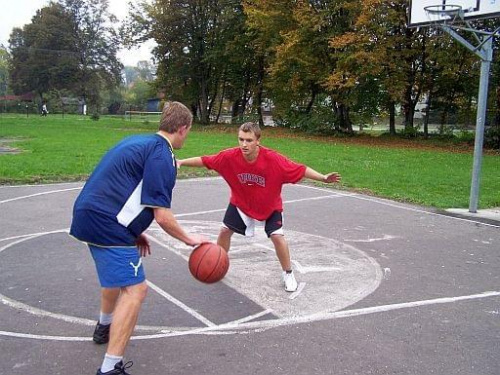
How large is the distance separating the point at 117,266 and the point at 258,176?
2323 mm

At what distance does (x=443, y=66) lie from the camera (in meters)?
28.7

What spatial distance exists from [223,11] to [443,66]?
19.1 meters

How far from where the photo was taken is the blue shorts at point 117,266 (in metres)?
3.56

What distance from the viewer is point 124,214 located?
3.54 metres

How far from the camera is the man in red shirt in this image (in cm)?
552

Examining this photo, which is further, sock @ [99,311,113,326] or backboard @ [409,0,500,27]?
backboard @ [409,0,500,27]

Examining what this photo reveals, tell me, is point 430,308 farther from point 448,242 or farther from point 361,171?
point 361,171

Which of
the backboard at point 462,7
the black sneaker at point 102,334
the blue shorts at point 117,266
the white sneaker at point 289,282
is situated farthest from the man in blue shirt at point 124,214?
the backboard at point 462,7

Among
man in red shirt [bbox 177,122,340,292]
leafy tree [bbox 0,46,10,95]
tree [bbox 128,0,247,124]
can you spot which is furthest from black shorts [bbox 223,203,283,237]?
leafy tree [bbox 0,46,10,95]

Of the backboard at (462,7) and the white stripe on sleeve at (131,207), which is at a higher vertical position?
the backboard at (462,7)

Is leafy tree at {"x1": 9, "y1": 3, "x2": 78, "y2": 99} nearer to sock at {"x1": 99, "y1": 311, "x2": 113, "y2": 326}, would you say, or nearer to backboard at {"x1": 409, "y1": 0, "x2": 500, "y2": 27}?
backboard at {"x1": 409, "y1": 0, "x2": 500, "y2": 27}

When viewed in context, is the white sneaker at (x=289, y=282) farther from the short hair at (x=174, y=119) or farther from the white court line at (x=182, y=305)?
the short hair at (x=174, y=119)

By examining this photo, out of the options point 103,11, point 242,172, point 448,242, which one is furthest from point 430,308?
point 103,11

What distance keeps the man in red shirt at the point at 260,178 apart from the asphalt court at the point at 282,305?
58 cm
